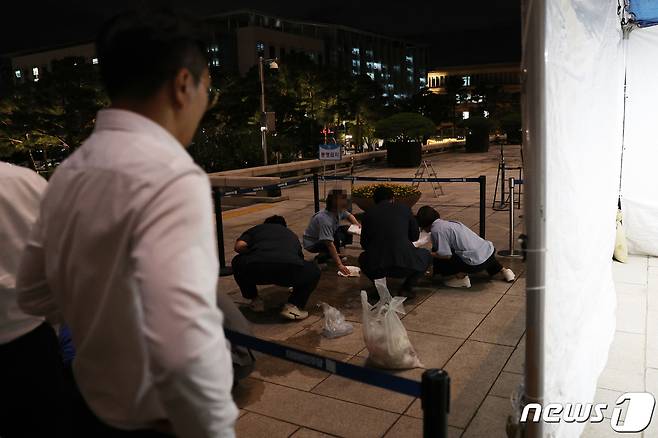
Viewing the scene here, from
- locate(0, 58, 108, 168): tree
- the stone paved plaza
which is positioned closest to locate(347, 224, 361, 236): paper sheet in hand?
the stone paved plaza

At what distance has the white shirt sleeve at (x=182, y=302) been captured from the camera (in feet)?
3.67

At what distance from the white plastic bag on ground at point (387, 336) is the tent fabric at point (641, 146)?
4.87 meters

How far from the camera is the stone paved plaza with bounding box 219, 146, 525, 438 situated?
11.5 feet

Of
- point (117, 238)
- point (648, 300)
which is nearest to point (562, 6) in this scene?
point (117, 238)

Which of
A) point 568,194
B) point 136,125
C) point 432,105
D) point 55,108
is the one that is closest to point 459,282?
point 568,194

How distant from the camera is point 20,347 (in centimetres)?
228

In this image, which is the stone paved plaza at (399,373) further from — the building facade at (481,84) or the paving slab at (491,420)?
the building facade at (481,84)

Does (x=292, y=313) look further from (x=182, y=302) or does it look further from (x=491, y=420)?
(x=182, y=302)

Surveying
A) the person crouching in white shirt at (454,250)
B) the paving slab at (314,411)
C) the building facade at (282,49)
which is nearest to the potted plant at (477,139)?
the building facade at (282,49)

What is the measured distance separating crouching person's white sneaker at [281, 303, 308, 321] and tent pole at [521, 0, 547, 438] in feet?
10.6

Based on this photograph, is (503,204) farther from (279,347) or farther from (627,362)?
(279,347)

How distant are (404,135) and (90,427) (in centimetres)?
2175

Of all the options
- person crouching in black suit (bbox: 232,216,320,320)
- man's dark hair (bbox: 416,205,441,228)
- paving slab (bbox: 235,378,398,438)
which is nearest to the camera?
paving slab (bbox: 235,378,398,438)

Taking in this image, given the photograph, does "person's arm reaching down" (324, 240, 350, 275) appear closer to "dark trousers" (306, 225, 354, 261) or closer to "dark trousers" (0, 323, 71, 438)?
"dark trousers" (306, 225, 354, 261)
